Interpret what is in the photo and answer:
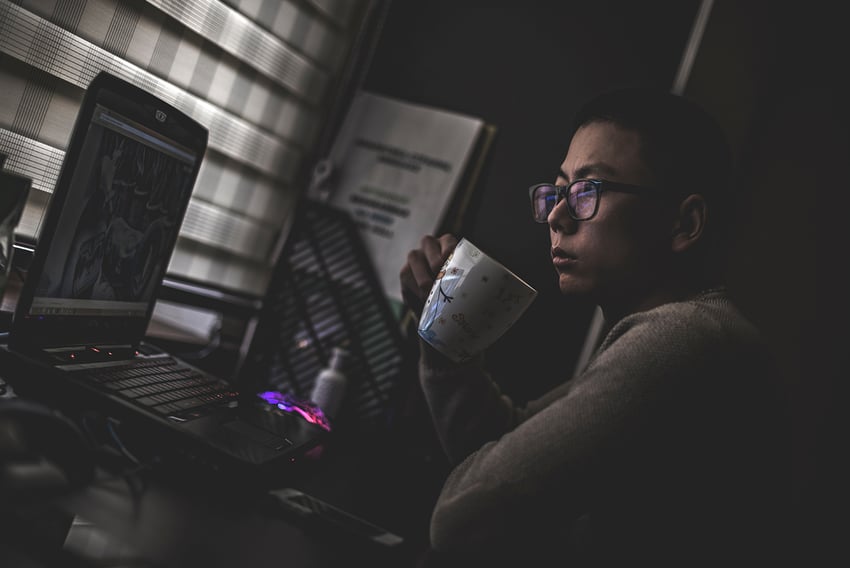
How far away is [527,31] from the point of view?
1.62 meters

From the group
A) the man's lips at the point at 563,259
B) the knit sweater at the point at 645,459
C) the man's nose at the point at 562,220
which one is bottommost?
the knit sweater at the point at 645,459

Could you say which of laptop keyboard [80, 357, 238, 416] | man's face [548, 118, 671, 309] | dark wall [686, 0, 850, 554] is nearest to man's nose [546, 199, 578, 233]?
man's face [548, 118, 671, 309]

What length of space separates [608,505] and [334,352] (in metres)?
0.68

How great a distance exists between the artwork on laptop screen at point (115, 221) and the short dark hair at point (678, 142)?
675 mm

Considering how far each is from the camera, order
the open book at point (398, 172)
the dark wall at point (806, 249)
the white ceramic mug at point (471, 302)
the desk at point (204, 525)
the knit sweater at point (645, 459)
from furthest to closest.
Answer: the dark wall at point (806, 249), the open book at point (398, 172), the white ceramic mug at point (471, 302), the knit sweater at point (645, 459), the desk at point (204, 525)

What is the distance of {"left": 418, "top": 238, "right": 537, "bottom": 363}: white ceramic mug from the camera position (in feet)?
2.72

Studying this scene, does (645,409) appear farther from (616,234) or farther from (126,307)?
(126,307)

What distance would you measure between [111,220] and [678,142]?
→ 2.63 ft

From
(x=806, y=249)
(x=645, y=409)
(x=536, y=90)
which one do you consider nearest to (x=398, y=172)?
(x=536, y=90)

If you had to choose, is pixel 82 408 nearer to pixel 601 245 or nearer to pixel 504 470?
pixel 504 470

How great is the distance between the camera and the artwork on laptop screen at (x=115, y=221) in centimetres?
79

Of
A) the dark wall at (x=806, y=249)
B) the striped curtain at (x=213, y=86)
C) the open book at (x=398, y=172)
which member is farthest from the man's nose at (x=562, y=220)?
the dark wall at (x=806, y=249)

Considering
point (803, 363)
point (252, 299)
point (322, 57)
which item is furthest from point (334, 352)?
point (803, 363)

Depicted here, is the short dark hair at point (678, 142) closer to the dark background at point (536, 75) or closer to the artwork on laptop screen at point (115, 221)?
the dark background at point (536, 75)
